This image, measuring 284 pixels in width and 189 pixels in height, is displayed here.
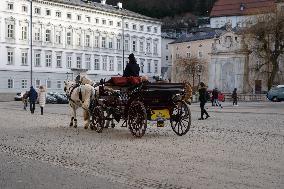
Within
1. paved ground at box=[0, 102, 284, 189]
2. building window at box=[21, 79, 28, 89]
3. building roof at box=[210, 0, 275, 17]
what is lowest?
paved ground at box=[0, 102, 284, 189]

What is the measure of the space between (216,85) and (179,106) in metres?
67.3

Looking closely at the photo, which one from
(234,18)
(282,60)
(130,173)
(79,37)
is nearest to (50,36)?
(79,37)

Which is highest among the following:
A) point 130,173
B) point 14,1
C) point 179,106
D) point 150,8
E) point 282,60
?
point 150,8

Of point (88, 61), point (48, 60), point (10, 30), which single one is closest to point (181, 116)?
point (10, 30)

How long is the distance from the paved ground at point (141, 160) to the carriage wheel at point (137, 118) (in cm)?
31

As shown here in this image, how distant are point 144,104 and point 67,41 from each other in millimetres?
70840

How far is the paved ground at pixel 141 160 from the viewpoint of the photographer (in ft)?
28.3

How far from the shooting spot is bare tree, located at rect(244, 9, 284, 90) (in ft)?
222

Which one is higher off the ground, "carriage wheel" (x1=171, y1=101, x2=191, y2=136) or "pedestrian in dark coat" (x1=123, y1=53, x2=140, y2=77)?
"pedestrian in dark coat" (x1=123, y1=53, x2=140, y2=77)

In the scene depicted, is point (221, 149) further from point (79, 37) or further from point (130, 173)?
point (79, 37)

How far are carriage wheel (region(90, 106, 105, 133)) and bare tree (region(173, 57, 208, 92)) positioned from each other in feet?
242

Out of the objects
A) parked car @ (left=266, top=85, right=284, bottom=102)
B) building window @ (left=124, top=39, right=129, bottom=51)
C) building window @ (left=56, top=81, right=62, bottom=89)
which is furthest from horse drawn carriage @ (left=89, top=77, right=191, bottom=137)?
building window @ (left=124, top=39, right=129, bottom=51)

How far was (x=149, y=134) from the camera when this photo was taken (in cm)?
1702

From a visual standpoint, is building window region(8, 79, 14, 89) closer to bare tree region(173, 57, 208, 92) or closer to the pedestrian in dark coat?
bare tree region(173, 57, 208, 92)
